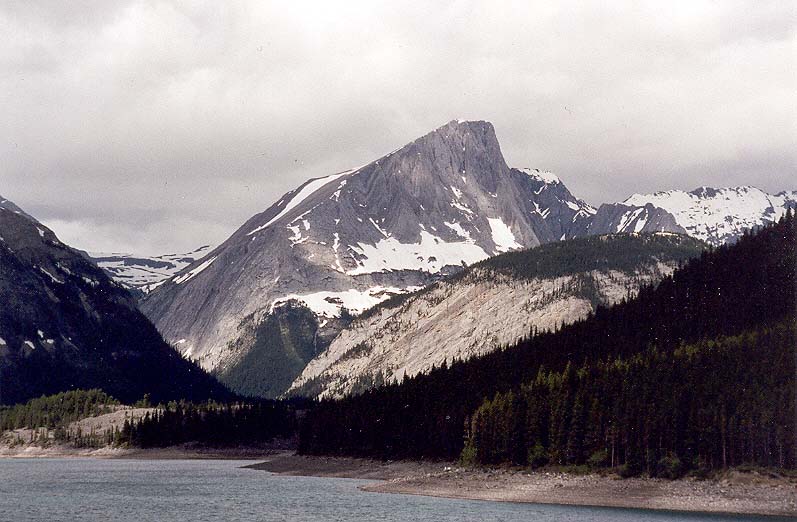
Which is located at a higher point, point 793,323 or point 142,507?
point 793,323

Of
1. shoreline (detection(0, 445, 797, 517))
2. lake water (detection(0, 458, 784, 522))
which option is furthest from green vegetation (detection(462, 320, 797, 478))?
lake water (detection(0, 458, 784, 522))

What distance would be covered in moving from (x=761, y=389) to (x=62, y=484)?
117718 millimetres

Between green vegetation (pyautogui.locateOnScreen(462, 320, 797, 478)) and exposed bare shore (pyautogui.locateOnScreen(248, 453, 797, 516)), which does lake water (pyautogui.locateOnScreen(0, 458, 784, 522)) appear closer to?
exposed bare shore (pyautogui.locateOnScreen(248, 453, 797, 516))

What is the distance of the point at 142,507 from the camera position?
5630 inches

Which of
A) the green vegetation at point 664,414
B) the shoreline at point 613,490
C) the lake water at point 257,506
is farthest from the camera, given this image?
the green vegetation at point 664,414

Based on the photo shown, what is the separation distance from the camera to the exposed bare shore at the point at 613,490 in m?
126

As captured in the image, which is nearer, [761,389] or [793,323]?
[761,389]

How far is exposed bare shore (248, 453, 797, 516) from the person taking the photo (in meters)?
126

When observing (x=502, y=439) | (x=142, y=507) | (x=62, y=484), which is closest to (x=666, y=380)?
(x=502, y=439)

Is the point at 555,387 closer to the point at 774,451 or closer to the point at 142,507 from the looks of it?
the point at 774,451

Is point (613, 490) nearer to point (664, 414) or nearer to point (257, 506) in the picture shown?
point (664, 414)

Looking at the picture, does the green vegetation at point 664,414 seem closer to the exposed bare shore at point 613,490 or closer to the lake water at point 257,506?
the exposed bare shore at point 613,490

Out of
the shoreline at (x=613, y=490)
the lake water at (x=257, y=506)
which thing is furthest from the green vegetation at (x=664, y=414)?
the lake water at (x=257, y=506)

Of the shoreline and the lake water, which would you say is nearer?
the shoreline
